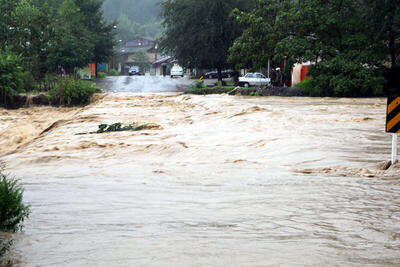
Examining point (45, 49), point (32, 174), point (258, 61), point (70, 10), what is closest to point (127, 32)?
point (70, 10)

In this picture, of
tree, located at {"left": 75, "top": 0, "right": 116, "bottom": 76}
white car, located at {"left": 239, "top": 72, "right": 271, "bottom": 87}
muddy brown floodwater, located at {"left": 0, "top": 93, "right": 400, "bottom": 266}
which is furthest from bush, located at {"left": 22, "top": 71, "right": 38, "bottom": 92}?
tree, located at {"left": 75, "top": 0, "right": 116, "bottom": 76}

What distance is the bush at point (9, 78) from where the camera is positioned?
2891 cm

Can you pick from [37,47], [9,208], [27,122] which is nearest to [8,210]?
[9,208]

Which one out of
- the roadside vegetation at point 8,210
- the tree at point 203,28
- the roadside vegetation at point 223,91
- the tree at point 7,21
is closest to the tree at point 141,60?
the tree at point 203,28

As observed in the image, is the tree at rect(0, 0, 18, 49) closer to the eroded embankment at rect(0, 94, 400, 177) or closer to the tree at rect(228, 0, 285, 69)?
the tree at rect(228, 0, 285, 69)

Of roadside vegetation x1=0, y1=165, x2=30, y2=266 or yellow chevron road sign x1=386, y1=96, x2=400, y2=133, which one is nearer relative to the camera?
roadside vegetation x1=0, y1=165, x2=30, y2=266

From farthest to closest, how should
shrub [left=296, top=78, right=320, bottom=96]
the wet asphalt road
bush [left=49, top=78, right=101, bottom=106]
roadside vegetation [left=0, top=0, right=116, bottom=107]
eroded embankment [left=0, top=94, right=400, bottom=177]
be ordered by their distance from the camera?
the wet asphalt road < roadside vegetation [left=0, top=0, right=116, bottom=107] < shrub [left=296, top=78, right=320, bottom=96] < bush [left=49, top=78, right=101, bottom=106] < eroded embankment [left=0, top=94, right=400, bottom=177]

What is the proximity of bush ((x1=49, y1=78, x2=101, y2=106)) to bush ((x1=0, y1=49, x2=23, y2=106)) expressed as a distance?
2.18 metres

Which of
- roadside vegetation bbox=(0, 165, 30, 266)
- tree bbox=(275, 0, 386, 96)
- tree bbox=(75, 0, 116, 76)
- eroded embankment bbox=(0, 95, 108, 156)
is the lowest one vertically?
eroded embankment bbox=(0, 95, 108, 156)

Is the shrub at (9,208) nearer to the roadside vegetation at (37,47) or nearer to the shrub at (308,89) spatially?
the roadside vegetation at (37,47)

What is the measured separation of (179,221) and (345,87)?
2416 cm

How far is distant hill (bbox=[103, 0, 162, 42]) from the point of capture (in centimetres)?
15477

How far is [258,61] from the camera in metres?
34.6

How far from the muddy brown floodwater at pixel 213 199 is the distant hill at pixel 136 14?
142960 millimetres
